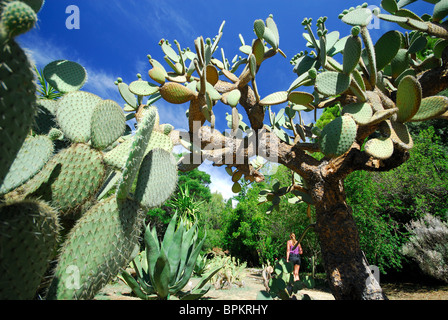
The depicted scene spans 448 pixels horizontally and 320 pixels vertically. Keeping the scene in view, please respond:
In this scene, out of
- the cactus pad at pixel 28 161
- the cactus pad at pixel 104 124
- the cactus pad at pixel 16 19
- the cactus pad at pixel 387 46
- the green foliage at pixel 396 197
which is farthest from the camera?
the green foliage at pixel 396 197

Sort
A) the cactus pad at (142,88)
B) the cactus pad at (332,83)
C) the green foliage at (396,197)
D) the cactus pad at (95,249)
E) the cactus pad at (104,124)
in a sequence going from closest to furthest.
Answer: the cactus pad at (95,249)
the cactus pad at (104,124)
the cactus pad at (332,83)
the cactus pad at (142,88)
the green foliage at (396,197)

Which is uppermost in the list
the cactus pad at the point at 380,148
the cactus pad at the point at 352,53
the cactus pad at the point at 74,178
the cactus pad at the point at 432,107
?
the cactus pad at the point at 352,53

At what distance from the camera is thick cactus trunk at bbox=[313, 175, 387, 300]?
5.33ft

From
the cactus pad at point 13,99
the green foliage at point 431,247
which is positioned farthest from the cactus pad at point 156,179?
the green foliage at point 431,247

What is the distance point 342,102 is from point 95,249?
1973 mm

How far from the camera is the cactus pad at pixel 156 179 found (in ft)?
3.42

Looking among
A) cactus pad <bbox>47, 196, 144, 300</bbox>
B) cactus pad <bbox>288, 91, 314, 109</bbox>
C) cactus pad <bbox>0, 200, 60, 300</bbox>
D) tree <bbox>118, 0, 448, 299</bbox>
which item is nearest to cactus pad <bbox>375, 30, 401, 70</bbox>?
tree <bbox>118, 0, 448, 299</bbox>

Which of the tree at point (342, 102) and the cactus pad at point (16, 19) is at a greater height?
the tree at point (342, 102)

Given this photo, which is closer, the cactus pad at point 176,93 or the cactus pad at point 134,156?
the cactus pad at point 134,156

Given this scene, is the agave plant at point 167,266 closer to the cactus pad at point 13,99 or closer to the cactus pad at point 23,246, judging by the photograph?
the cactus pad at point 23,246

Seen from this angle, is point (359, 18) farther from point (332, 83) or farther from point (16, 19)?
point (16, 19)

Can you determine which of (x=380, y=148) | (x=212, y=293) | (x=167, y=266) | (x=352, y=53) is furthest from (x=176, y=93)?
(x=212, y=293)

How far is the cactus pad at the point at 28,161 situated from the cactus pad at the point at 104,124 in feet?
0.70
